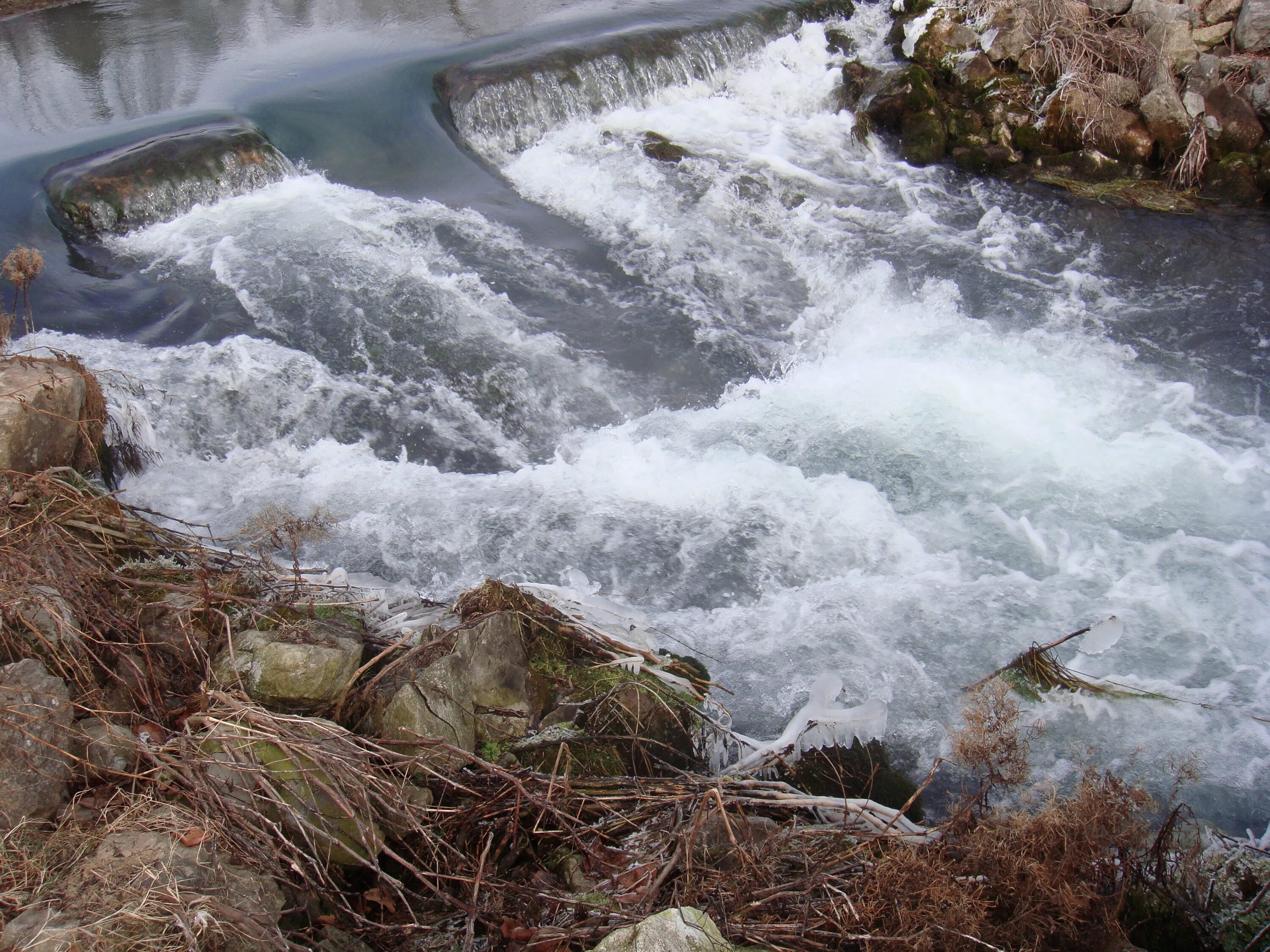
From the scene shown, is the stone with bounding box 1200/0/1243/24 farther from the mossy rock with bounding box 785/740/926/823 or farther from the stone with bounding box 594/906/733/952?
the stone with bounding box 594/906/733/952

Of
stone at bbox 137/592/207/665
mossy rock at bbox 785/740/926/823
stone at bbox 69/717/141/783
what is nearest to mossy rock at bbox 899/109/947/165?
mossy rock at bbox 785/740/926/823

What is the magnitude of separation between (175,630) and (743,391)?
3.89m

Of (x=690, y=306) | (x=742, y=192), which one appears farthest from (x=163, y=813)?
(x=742, y=192)

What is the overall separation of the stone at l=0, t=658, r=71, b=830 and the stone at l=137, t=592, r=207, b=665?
17.6 inches

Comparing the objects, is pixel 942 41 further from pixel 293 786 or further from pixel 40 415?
pixel 293 786

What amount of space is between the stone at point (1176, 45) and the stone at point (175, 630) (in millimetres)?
9653

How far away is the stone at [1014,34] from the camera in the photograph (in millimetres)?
8719

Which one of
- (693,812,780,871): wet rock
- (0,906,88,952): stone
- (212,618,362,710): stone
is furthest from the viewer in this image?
(212,618,362,710): stone

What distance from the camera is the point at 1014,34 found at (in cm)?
874

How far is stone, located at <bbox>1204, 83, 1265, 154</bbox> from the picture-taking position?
782 cm

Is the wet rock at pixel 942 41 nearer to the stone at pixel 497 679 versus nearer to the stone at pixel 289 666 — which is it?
the stone at pixel 497 679

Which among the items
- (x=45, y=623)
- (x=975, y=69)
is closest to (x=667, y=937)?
(x=45, y=623)

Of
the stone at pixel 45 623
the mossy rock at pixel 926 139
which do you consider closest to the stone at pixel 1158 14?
the mossy rock at pixel 926 139

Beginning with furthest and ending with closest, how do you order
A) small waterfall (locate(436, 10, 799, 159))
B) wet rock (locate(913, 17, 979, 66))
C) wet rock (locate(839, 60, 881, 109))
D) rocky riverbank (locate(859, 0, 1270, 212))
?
wet rock (locate(839, 60, 881, 109)), wet rock (locate(913, 17, 979, 66)), small waterfall (locate(436, 10, 799, 159)), rocky riverbank (locate(859, 0, 1270, 212))
